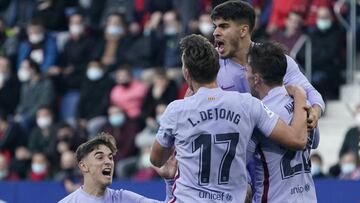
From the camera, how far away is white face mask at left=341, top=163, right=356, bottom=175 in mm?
14836

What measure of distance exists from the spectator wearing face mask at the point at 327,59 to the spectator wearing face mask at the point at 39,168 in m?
3.45

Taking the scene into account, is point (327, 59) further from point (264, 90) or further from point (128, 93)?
point (264, 90)

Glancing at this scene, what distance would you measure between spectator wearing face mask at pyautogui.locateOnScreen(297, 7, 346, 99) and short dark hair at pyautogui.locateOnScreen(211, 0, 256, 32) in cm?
737

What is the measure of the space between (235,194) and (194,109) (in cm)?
59

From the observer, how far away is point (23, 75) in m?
19.0

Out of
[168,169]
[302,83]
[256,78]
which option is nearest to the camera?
[256,78]

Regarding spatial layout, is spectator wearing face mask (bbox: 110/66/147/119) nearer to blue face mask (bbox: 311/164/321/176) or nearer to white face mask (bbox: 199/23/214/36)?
white face mask (bbox: 199/23/214/36)

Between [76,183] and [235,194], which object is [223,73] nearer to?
[235,194]

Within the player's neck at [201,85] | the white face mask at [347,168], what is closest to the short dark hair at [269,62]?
the player's neck at [201,85]

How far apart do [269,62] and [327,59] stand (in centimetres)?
816

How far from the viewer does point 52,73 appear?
18.6m

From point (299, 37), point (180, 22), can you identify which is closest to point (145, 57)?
point (180, 22)

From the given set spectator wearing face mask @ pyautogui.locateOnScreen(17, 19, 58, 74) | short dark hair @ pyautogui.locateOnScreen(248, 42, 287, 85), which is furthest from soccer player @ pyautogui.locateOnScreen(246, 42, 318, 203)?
spectator wearing face mask @ pyautogui.locateOnScreen(17, 19, 58, 74)

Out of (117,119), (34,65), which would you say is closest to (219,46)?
(117,119)
